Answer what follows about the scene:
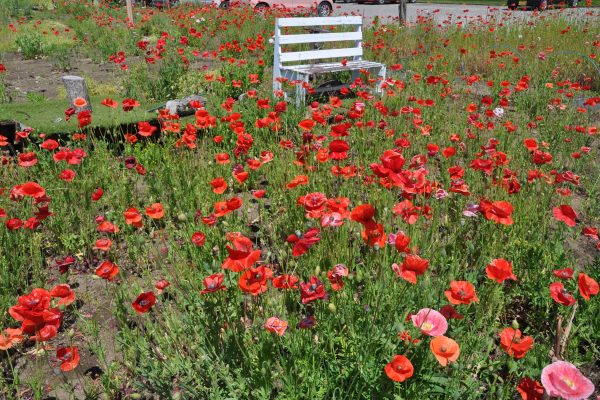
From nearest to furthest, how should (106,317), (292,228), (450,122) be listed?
(106,317) < (292,228) < (450,122)

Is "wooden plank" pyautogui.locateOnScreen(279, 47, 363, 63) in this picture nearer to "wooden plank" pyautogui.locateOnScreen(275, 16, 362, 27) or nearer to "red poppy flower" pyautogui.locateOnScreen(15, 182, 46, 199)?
"wooden plank" pyautogui.locateOnScreen(275, 16, 362, 27)

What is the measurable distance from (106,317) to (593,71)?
23.9 feet

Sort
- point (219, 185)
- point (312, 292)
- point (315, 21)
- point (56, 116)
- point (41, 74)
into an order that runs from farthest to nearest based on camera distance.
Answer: point (41, 74)
point (315, 21)
point (56, 116)
point (219, 185)
point (312, 292)

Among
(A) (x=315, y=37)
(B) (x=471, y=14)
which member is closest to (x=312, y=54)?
(A) (x=315, y=37)

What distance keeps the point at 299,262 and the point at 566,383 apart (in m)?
1.48

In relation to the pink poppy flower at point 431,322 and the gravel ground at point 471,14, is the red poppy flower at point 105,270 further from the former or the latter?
the gravel ground at point 471,14

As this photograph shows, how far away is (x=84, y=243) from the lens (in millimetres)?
3039

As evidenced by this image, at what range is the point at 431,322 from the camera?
1.44m

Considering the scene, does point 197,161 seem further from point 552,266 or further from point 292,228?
point 552,266

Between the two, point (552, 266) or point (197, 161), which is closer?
point (552, 266)

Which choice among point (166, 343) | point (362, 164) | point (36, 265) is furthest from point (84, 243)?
point (362, 164)

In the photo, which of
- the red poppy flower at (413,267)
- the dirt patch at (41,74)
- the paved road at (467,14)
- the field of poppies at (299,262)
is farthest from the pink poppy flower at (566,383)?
the paved road at (467,14)

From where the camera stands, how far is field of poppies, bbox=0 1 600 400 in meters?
1.66

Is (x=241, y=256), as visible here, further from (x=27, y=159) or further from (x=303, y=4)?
(x=303, y=4)
